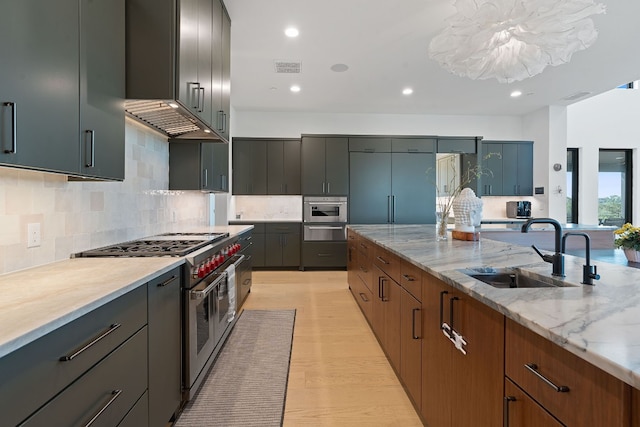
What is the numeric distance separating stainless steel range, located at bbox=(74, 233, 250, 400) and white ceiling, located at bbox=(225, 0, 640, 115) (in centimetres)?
224

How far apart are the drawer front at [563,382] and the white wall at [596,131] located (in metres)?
7.26

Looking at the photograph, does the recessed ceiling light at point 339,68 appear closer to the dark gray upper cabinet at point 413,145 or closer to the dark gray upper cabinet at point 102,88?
the dark gray upper cabinet at point 413,145

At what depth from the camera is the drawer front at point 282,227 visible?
5805mm

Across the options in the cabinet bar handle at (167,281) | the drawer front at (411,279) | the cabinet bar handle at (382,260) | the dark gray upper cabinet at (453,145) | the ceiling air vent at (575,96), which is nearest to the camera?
the cabinet bar handle at (167,281)

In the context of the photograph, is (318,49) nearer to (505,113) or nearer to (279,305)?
(279,305)

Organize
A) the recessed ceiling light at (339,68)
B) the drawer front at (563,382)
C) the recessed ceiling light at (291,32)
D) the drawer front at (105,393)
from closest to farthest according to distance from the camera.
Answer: the drawer front at (563,382) < the drawer front at (105,393) < the recessed ceiling light at (291,32) < the recessed ceiling light at (339,68)

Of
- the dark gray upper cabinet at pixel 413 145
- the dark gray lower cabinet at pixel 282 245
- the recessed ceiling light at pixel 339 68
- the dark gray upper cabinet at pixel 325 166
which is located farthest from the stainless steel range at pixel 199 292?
the dark gray upper cabinet at pixel 413 145

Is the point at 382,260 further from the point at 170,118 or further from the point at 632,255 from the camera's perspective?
the point at 170,118

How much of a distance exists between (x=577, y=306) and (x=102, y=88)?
2146 millimetres

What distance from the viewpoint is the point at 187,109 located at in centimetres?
214

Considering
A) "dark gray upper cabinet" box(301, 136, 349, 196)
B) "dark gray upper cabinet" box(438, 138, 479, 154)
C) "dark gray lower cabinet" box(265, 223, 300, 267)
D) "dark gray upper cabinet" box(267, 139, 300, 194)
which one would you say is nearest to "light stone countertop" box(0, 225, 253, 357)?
"dark gray lower cabinet" box(265, 223, 300, 267)

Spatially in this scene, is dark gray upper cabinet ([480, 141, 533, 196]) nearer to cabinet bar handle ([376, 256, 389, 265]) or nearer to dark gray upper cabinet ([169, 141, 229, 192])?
cabinet bar handle ([376, 256, 389, 265])

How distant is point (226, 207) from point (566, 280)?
4.89m

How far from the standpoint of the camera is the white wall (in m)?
6.57
